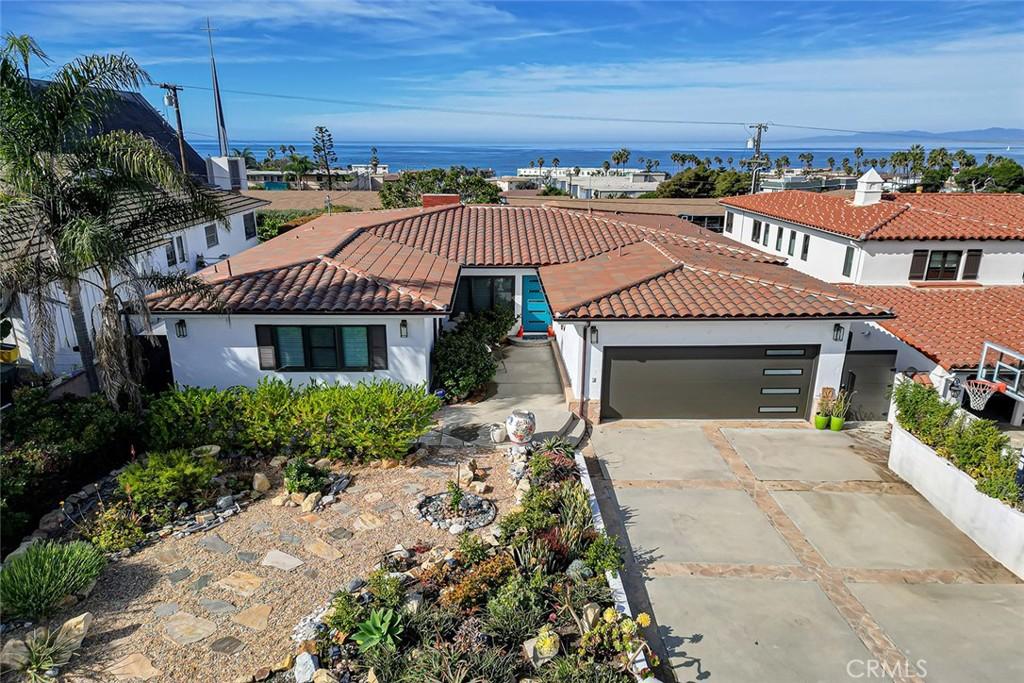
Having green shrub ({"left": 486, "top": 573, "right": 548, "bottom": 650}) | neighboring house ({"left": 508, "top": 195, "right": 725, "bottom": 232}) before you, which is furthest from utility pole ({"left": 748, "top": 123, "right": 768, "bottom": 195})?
green shrub ({"left": 486, "top": 573, "right": 548, "bottom": 650})

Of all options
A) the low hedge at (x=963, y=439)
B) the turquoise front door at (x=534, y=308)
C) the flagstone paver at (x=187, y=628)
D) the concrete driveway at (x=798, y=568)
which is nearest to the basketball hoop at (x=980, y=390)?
the low hedge at (x=963, y=439)

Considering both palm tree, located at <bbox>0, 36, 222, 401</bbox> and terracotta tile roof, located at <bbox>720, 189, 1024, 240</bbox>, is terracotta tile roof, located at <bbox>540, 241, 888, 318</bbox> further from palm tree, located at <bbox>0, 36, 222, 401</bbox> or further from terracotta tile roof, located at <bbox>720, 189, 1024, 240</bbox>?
palm tree, located at <bbox>0, 36, 222, 401</bbox>

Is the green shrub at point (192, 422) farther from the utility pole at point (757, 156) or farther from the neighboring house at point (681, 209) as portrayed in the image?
the utility pole at point (757, 156)

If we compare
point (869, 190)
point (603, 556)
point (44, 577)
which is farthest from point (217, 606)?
point (869, 190)

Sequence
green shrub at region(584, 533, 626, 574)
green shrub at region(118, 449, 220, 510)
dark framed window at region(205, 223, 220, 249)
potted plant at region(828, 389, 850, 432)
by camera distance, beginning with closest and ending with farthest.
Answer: green shrub at region(584, 533, 626, 574)
green shrub at region(118, 449, 220, 510)
potted plant at region(828, 389, 850, 432)
dark framed window at region(205, 223, 220, 249)

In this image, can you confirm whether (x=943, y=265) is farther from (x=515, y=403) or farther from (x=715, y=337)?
(x=515, y=403)

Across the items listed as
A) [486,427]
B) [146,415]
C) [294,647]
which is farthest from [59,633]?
[486,427]

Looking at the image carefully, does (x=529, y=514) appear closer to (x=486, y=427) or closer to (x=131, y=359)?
(x=486, y=427)
